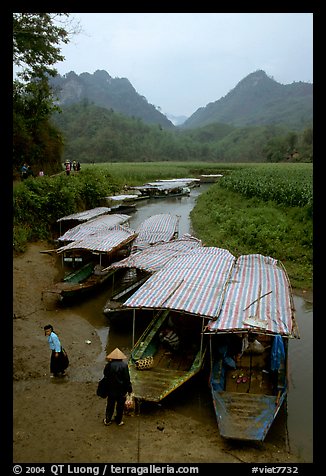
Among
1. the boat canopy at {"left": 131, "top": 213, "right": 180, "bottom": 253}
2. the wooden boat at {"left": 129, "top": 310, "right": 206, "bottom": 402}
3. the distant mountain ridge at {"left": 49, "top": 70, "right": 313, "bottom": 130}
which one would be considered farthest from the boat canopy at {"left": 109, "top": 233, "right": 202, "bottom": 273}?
the distant mountain ridge at {"left": 49, "top": 70, "right": 313, "bottom": 130}

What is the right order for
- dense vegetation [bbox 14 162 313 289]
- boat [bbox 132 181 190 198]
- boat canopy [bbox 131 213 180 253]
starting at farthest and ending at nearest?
boat [bbox 132 181 190 198]
dense vegetation [bbox 14 162 313 289]
boat canopy [bbox 131 213 180 253]

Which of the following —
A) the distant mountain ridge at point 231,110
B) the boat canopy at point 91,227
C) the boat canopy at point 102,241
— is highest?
the distant mountain ridge at point 231,110

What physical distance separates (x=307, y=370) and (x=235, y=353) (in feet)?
6.36

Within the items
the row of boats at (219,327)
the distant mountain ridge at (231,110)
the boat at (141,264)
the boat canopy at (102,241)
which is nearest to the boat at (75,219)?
the boat canopy at (102,241)

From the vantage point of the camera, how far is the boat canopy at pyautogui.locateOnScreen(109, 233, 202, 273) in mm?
12828

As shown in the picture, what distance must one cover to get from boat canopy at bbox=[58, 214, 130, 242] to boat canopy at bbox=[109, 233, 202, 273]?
317 cm

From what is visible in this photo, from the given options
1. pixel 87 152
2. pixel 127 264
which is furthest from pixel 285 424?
pixel 87 152

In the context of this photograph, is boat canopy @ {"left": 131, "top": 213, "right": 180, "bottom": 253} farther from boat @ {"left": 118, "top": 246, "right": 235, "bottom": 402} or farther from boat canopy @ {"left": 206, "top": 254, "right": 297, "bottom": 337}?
boat canopy @ {"left": 206, "top": 254, "right": 297, "bottom": 337}

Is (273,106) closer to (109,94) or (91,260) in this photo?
(109,94)

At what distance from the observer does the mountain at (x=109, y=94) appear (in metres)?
156

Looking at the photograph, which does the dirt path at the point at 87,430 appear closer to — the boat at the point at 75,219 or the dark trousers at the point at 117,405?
the dark trousers at the point at 117,405

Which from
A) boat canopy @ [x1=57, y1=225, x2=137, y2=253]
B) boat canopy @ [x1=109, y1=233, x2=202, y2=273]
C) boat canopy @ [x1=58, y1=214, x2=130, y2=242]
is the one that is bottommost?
boat canopy @ [x1=109, y1=233, x2=202, y2=273]

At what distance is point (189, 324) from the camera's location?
10414mm
